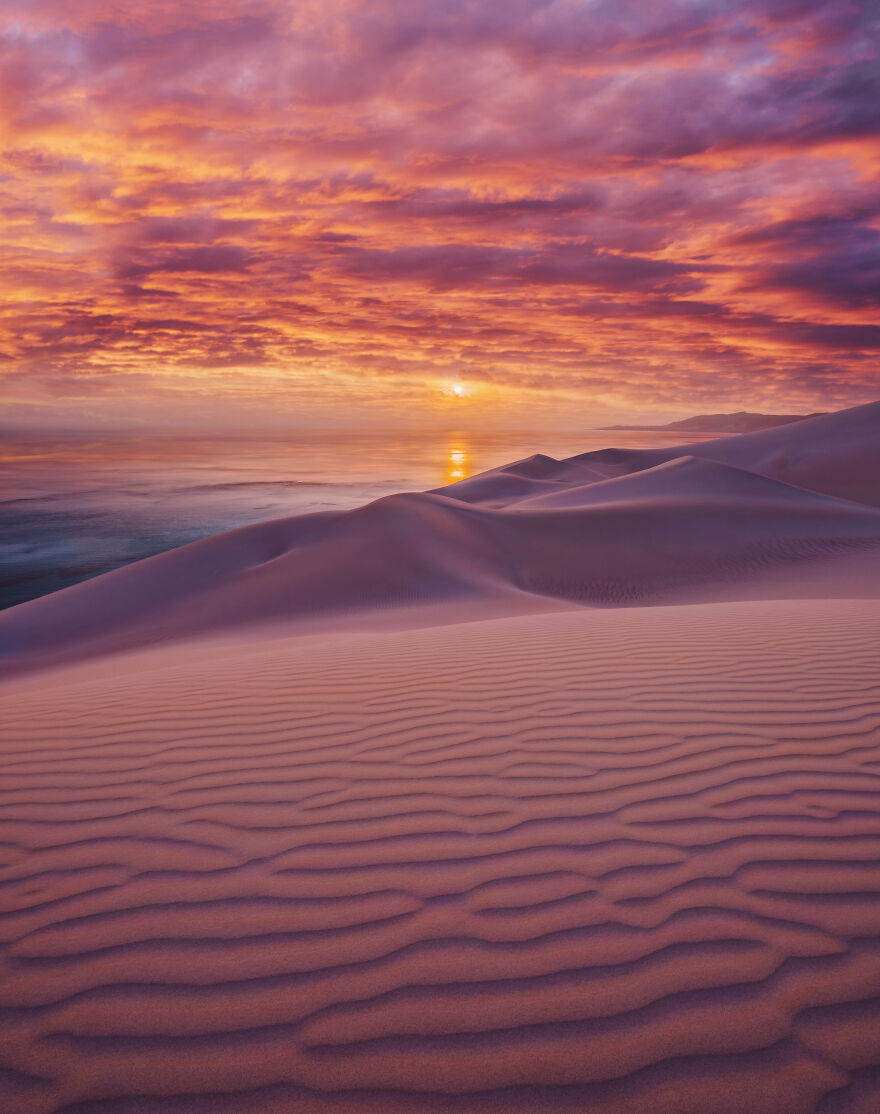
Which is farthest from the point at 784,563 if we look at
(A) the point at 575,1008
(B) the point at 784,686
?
(A) the point at 575,1008

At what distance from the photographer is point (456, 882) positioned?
2219mm

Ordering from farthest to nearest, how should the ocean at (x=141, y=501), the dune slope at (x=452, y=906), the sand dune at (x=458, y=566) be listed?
the ocean at (x=141, y=501), the sand dune at (x=458, y=566), the dune slope at (x=452, y=906)

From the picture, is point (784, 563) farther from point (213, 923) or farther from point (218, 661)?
point (213, 923)

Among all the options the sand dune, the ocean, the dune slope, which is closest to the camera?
the dune slope

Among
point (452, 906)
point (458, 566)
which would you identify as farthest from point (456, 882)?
point (458, 566)

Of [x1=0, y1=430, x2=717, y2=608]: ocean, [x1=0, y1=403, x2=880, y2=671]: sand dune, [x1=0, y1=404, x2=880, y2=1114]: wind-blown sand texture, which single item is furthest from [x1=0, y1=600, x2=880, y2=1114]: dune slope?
[x1=0, y1=430, x2=717, y2=608]: ocean

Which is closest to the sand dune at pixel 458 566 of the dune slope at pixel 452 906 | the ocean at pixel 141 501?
the dune slope at pixel 452 906

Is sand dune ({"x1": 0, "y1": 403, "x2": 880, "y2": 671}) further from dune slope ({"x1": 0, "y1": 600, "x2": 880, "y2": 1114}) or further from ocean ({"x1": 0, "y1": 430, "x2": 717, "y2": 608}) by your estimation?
ocean ({"x1": 0, "y1": 430, "x2": 717, "y2": 608})

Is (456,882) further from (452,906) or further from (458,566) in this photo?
(458,566)

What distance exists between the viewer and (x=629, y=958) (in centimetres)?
189

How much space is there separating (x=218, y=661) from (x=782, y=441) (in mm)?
40692

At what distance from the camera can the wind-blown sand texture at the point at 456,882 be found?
5.37ft

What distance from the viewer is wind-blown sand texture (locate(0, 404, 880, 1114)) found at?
64.4 inches

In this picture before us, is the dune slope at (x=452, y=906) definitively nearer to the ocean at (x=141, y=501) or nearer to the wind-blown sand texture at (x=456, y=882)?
the wind-blown sand texture at (x=456, y=882)
